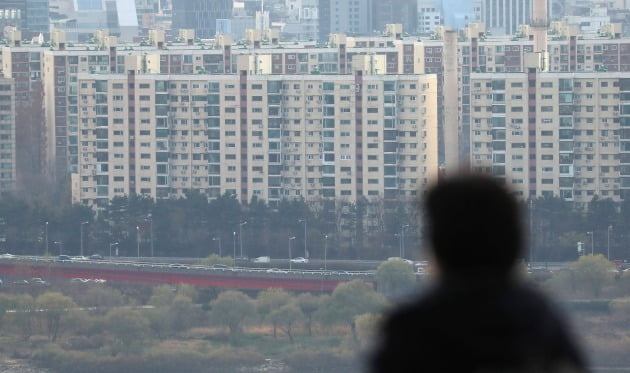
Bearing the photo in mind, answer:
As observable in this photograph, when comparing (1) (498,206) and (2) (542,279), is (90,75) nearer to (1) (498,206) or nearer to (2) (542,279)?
(2) (542,279)

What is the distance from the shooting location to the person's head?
2.18 feet

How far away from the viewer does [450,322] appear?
0.65m

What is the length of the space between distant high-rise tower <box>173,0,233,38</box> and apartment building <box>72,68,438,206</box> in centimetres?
2118

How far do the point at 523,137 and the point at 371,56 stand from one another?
2.51 m

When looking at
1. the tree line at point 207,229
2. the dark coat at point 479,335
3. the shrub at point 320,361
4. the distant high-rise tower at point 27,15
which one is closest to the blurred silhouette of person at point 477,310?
the dark coat at point 479,335

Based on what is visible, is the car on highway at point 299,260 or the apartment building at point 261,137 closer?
the car on highway at point 299,260

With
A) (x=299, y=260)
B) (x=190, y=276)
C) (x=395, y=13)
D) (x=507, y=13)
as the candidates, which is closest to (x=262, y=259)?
(x=299, y=260)

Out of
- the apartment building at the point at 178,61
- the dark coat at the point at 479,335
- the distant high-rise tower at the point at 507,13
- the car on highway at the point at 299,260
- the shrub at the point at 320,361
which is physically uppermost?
the distant high-rise tower at the point at 507,13

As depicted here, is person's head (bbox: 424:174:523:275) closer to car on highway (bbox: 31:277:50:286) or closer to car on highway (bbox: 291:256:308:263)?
car on highway (bbox: 31:277:50:286)

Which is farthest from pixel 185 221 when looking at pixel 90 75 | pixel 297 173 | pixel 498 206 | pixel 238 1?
pixel 238 1

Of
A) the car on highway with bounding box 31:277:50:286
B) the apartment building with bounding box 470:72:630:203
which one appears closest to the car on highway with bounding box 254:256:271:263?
the car on highway with bounding box 31:277:50:286

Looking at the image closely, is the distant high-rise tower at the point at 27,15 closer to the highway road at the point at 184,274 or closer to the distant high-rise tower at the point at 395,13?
the distant high-rise tower at the point at 395,13

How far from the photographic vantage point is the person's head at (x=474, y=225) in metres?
0.67

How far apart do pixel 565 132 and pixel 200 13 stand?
23.4 m
